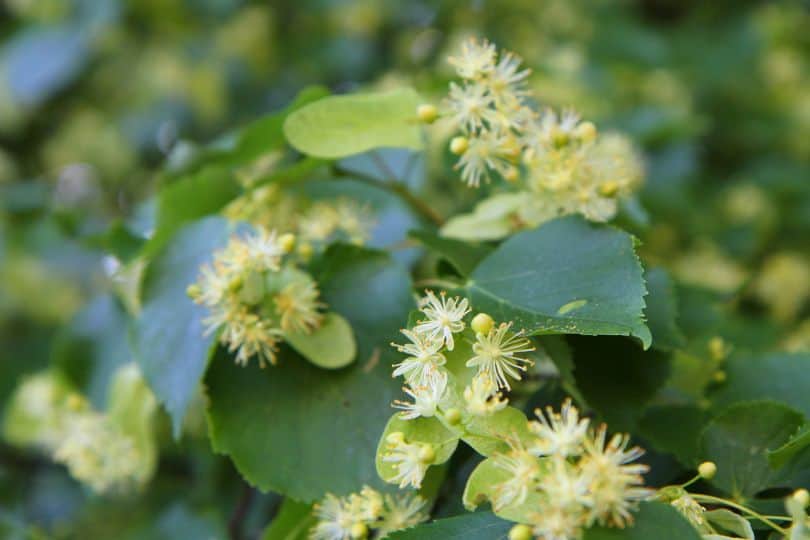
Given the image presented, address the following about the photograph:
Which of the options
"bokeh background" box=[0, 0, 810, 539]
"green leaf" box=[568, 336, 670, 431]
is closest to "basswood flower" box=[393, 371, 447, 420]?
"green leaf" box=[568, 336, 670, 431]

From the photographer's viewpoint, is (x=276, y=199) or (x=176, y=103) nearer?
(x=276, y=199)

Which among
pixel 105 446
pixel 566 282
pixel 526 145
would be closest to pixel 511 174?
pixel 526 145

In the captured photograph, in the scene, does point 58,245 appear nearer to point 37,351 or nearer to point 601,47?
point 37,351

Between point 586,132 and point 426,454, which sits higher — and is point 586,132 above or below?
above

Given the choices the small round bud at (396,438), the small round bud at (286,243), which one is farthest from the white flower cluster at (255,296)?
the small round bud at (396,438)

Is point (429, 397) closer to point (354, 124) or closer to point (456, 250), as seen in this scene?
point (456, 250)

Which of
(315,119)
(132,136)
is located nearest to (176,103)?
(132,136)
